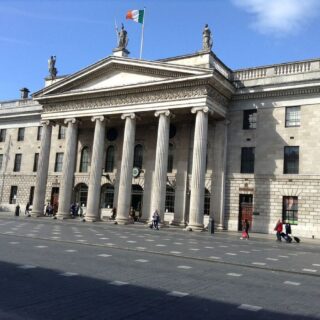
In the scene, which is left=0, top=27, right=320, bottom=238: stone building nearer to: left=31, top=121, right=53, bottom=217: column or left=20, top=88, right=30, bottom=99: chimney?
left=31, top=121, right=53, bottom=217: column

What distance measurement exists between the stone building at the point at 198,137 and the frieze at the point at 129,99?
0.10 meters

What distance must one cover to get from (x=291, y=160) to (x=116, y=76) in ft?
57.0

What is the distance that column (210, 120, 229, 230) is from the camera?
116 feet

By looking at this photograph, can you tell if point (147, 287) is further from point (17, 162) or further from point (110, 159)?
point (17, 162)

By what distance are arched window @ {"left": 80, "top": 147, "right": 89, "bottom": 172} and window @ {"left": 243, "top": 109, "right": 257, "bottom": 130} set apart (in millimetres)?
17615

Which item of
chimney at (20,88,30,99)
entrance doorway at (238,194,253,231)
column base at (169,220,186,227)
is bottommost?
column base at (169,220,186,227)

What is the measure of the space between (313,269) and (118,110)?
26654 millimetres

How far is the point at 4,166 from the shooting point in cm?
5162

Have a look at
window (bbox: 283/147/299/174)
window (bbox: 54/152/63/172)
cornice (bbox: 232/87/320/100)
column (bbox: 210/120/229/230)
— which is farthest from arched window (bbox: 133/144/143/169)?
window (bbox: 283/147/299/174)

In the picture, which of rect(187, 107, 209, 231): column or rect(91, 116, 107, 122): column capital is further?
rect(91, 116, 107, 122): column capital

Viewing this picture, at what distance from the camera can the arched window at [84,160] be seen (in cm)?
4472

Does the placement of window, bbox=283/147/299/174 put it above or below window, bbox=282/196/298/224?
above

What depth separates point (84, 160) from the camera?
148 feet

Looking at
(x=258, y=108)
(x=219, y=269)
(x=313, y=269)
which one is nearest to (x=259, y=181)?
(x=258, y=108)
